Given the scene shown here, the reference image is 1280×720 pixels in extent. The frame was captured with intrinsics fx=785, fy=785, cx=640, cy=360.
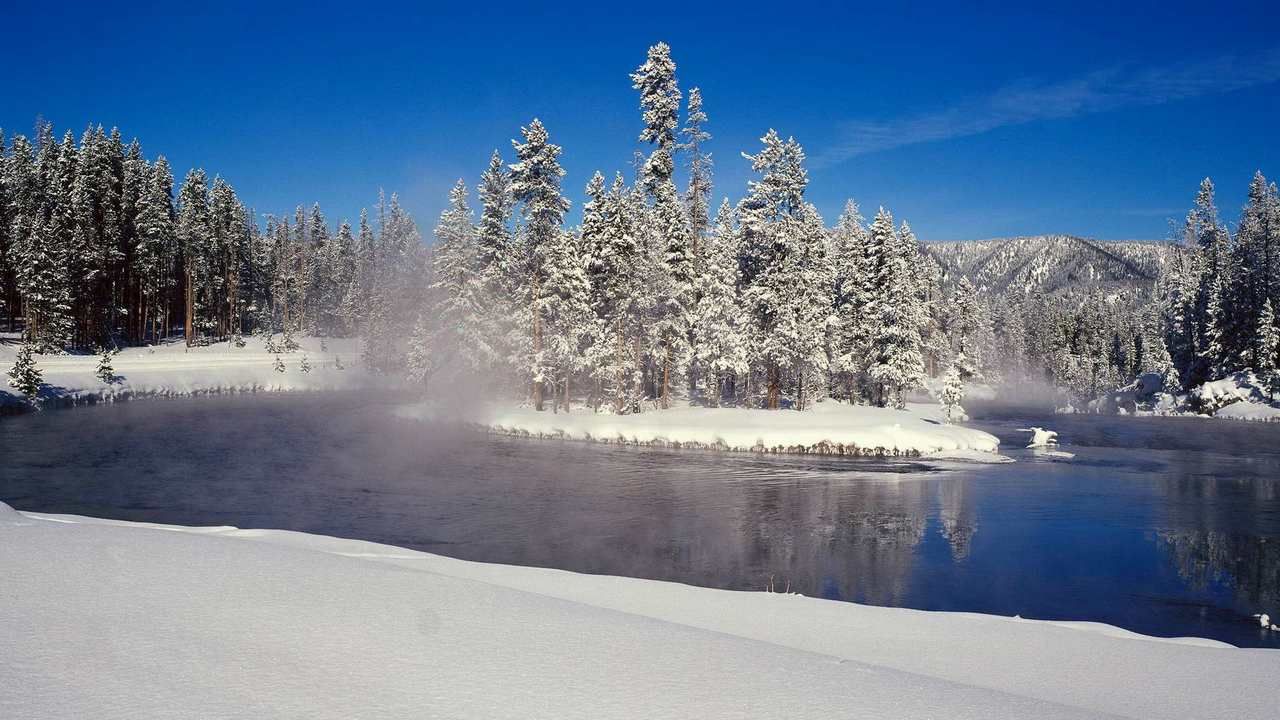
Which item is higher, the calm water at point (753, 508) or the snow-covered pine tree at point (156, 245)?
the snow-covered pine tree at point (156, 245)

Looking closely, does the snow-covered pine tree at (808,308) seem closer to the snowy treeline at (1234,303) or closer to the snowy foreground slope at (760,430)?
the snowy foreground slope at (760,430)

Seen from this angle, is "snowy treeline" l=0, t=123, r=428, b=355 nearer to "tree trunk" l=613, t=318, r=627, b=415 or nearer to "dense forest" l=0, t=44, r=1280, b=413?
"dense forest" l=0, t=44, r=1280, b=413

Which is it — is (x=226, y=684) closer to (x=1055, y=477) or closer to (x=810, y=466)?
(x=810, y=466)

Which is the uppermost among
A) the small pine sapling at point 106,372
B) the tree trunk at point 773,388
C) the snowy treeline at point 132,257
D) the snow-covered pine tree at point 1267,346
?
the snowy treeline at point 132,257

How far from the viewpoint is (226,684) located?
506 cm

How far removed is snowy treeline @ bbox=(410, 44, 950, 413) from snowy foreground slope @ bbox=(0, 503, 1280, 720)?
3653 centimetres

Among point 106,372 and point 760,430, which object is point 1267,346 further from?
point 106,372

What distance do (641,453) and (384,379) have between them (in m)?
48.0

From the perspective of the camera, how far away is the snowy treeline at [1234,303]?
229ft

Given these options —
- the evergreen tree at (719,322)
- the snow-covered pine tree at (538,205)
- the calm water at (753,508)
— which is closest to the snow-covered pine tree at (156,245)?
the calm water at (753,508)

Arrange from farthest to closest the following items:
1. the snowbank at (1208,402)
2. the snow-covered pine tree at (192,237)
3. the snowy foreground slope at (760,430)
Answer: the snow-covered pine tree at (192,237) → the snowbank at (1208,402) → the snowy foreground slope at (760,430)

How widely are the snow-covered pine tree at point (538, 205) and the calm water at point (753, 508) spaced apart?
7170mm

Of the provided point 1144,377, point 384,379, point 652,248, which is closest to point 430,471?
point 652,248

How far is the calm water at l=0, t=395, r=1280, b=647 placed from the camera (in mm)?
17297
